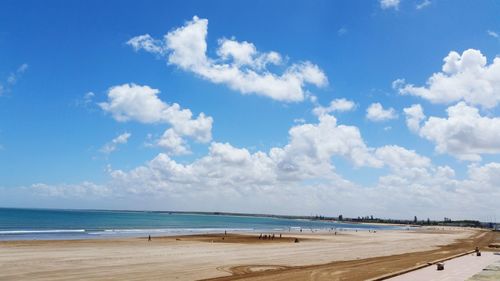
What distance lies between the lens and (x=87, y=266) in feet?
87.3

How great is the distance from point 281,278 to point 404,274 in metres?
6.62

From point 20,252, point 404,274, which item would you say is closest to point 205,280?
point 404,274

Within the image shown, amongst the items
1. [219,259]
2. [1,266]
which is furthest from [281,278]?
[1,266]

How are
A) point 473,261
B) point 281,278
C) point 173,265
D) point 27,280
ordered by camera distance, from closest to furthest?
point 27,280 < point 281,278 < point 173,265 < point 473,261

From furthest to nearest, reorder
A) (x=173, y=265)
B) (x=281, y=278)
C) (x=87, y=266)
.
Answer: (x=173, y=265)
(x=87, y=266)
(x=281, y=278)

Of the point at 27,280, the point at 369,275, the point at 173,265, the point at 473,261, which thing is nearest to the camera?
the point at 27,280

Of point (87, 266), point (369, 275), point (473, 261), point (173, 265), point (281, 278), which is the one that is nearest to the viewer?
point (281, 278)

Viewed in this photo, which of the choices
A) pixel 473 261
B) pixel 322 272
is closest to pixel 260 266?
pixel 322 272

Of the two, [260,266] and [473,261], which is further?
[473,261]

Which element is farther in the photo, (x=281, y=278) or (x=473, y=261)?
(x=473, y=261)

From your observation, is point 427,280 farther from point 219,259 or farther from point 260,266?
point 219,259

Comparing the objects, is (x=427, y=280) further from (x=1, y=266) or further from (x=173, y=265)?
(x=1, y=266)

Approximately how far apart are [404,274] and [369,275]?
1.77m

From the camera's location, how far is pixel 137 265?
2784cm
